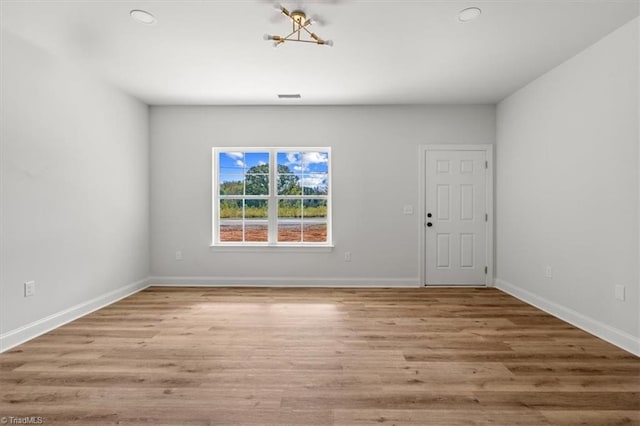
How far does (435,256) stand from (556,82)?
2.59m

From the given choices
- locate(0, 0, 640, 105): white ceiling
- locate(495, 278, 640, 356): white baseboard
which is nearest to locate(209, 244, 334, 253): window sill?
locate(0, 0, 640, 105): white ceiling

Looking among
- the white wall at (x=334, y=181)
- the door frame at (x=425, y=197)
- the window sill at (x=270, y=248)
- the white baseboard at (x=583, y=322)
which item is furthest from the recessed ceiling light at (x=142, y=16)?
the white baseboard at (x=583, y=322)

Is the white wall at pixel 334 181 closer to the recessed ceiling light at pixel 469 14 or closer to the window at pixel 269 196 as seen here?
the window at pixel 269 196

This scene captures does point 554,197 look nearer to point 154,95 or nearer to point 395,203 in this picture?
point 395,203

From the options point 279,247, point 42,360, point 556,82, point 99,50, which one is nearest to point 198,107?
point 99,50

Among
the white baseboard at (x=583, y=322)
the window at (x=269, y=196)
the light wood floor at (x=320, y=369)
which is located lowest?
the light wood floor at (x=320, y=369)

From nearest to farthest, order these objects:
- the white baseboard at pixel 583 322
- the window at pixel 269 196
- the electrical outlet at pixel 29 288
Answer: the white baseboard at pixel 583 322, the electrical outlet at pixel 29 288, the window at pixel 269 196

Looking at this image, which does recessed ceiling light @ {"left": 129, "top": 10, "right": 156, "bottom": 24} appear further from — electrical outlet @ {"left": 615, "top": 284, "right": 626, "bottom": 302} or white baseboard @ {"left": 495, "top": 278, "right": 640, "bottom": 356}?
white baseboard @ {"left": 495, "top": 278, "right": 640, "bottom": 356}

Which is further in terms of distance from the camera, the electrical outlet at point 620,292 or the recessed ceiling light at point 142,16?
the electrical outlet at point 620,292

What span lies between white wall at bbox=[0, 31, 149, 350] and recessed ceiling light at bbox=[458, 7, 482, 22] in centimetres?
374

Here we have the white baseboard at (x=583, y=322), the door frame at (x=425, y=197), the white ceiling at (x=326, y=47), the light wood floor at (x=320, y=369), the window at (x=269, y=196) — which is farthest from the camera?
the window at (x=269, y=196)

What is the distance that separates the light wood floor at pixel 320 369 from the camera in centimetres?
191

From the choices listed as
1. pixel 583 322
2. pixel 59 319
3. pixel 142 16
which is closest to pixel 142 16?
pixel 142 16

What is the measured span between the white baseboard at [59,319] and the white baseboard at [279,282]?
0.54 m
